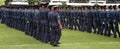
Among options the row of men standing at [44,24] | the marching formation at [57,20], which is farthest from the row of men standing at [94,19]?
the row of men standing at [44,24]

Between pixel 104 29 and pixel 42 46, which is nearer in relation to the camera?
pixel 42 46

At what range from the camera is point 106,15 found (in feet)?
69.4

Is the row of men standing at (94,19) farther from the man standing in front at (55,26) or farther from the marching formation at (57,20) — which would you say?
the man standing in front at (55,26)

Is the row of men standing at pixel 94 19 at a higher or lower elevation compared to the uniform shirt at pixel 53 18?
lower

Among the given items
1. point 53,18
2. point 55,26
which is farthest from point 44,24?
point 55,26

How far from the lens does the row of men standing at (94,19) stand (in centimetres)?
2055

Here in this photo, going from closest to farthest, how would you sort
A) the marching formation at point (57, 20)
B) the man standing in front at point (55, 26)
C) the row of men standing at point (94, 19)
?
1. the man standing in front at point (55, 26)
2. the marching formation at point (57, 20)
3. the row of men standing at point (94, 19)

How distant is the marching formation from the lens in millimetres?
16266

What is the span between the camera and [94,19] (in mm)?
23328

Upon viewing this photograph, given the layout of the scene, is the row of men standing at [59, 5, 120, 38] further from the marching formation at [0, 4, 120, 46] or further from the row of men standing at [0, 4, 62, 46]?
the row of men standing at [0, 4, 62, 46]

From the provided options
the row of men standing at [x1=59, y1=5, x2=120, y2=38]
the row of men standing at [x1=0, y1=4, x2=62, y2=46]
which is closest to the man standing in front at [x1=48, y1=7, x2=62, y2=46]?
the row of men standing at [x1=0, y1=4, x2=62, y2=46]

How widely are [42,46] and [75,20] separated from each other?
11237 mm

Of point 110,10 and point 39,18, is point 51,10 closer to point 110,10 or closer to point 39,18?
point 39,18

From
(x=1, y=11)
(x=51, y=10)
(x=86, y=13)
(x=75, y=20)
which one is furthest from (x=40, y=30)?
(x=1, y=11)
